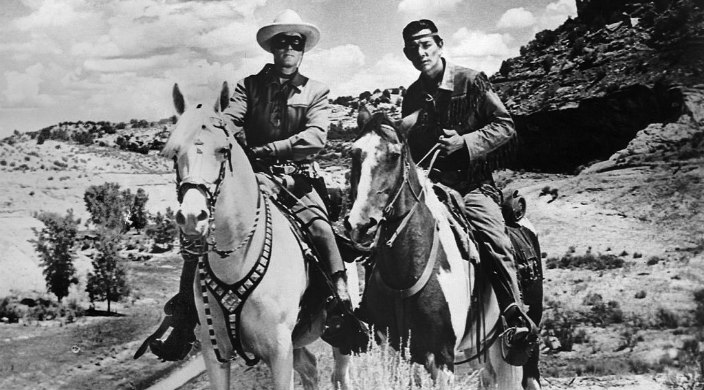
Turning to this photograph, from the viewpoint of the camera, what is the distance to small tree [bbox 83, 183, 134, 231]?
41.7ft

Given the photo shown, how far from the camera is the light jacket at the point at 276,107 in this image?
17.3 feet

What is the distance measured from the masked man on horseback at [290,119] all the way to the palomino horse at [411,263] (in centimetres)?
38

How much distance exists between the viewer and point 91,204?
13125 mm

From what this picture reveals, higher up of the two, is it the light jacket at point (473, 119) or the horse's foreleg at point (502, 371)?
the light jacket at point (473, 119)

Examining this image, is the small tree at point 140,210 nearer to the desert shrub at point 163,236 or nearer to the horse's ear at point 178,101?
the desert shrub at point 163,236

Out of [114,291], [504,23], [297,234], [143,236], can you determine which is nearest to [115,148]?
[143,236]

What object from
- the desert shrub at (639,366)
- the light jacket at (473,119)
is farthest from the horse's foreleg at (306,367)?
the desert shrub at (639,366)

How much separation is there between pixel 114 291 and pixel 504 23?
7.23 m

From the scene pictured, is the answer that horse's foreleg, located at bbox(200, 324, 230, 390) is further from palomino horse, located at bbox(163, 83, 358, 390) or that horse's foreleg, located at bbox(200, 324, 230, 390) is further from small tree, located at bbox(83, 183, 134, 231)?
small tree, located at bbox(83, 183, 134, 231)

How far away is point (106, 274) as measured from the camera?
1039 cm

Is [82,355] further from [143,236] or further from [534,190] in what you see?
[534,190]

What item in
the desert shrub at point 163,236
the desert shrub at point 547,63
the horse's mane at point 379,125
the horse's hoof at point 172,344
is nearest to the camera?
the horse's mane at point 379,125

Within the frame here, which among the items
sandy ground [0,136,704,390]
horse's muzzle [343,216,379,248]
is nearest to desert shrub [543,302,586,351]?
sandy ground [0,136,704,390]

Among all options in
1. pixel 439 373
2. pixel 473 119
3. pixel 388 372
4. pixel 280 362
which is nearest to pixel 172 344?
pixel 280 362
